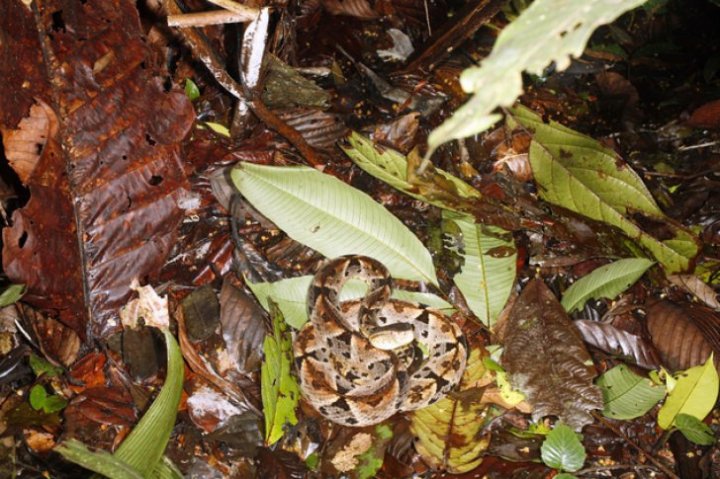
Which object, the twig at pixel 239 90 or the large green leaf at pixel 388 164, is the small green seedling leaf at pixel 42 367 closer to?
the twig at pixel 239 90

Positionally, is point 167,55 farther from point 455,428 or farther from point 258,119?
point 455,428

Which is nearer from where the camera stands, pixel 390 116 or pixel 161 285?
pixel 161 285

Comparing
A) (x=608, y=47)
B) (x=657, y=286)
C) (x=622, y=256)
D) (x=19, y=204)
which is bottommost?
(x=657, y=286)

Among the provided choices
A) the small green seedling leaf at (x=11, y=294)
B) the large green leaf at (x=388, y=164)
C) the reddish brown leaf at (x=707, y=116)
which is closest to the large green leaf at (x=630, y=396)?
the large green leaf at (x=388, y=164)

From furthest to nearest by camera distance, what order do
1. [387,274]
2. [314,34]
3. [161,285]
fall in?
[314,34] → [387,274] → [161,285]

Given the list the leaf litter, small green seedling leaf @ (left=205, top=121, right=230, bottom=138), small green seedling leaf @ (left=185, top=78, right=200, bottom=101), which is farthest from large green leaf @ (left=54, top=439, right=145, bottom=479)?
small green seedling leaf @ (left=185, top=78, right=200, bottom=101)

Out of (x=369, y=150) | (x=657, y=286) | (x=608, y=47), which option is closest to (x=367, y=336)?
(x=369, y=150)

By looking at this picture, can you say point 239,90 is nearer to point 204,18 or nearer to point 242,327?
point 204,18

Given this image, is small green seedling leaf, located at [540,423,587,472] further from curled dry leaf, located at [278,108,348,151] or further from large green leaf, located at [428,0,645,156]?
large green leaf, located at [428,0,645,156]
